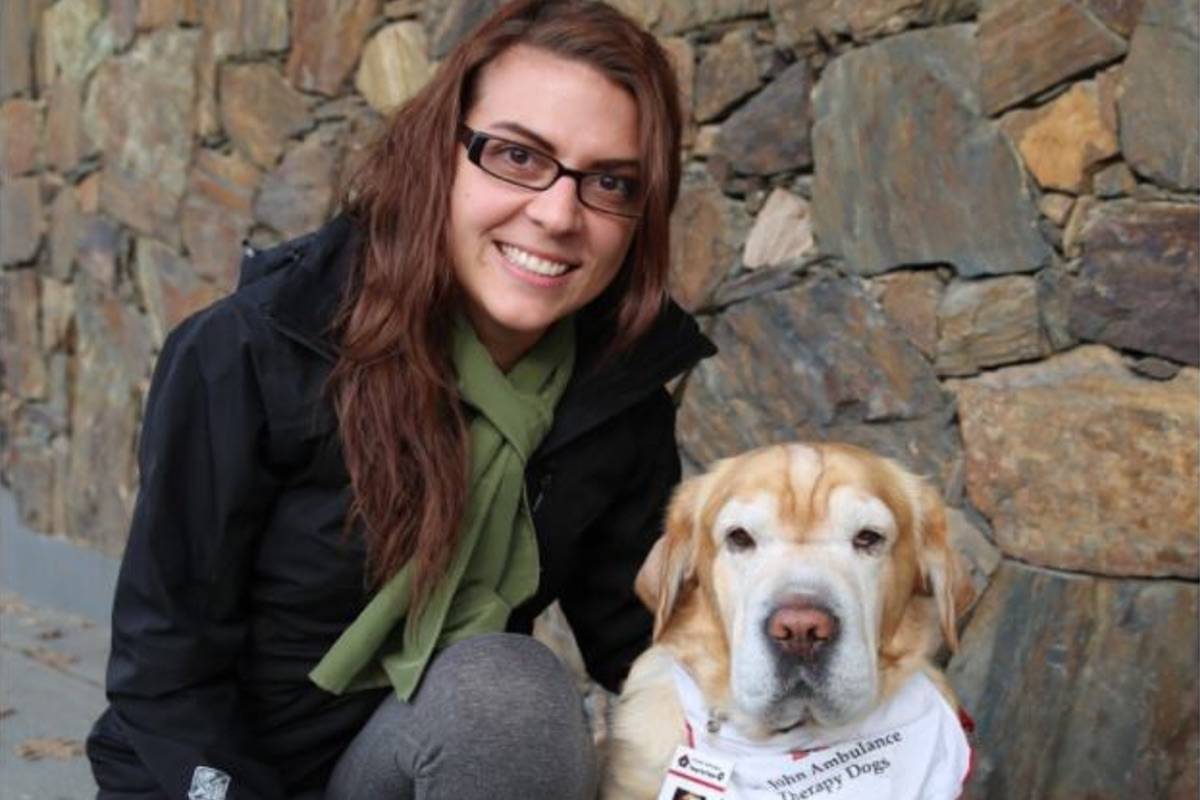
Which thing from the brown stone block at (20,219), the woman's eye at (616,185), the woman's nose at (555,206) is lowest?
the brown stone block at (20,219)

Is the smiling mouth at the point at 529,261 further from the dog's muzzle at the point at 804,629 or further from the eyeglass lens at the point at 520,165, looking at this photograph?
the dog's muzzle at the point at 804,629

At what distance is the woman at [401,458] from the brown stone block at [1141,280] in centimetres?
96

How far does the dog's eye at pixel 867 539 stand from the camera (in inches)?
96.7

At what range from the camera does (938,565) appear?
102 inches

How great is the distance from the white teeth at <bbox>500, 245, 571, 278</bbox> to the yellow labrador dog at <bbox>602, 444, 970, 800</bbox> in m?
0.49

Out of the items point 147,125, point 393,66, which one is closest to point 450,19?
point 393,66

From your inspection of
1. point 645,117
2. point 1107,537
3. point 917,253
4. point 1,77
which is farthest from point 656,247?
point 1,77

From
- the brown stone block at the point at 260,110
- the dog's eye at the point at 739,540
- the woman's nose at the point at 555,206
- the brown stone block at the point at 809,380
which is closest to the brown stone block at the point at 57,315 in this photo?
the brown stone block at the point at 260,110

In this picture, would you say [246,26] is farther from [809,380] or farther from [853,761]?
[853,761]

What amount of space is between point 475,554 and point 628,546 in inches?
15.9

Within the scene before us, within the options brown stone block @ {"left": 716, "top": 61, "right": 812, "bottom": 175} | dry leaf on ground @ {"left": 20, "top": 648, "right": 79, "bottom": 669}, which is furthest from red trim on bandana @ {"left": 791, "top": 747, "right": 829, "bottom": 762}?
dry leaf on ground @ {"left": 20, "top": 648, "right": 79, "bottom": 669}

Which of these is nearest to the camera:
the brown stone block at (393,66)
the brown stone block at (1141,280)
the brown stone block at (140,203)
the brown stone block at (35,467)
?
the brown stone block at (1141,280)

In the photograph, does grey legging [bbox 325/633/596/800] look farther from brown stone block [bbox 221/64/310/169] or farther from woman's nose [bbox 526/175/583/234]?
brown stone block [bbox 221/64/310/169]

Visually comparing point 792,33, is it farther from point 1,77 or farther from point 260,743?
point 1,77
